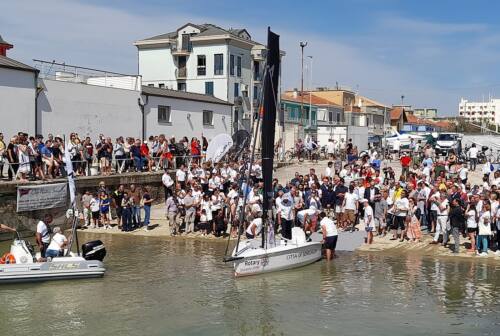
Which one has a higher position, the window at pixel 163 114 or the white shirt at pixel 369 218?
the window at pixel 163 114

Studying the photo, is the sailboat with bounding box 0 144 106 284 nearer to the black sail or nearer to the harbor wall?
the black sail

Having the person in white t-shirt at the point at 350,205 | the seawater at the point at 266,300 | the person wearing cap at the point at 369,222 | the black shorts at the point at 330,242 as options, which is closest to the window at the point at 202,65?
the person in white t-shirt at the point at 350,205

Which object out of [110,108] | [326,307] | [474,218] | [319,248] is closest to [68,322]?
[326,307]

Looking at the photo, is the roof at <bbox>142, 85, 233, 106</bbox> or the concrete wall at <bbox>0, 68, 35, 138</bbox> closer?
the concrete wall at <bbox>0, 68, 35, 138</bbox>

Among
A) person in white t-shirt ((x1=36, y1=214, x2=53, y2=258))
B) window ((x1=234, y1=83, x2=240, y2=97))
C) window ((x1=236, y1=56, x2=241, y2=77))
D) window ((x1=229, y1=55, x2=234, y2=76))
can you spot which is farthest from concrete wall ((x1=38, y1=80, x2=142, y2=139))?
window ((x1=236, y1=56, x2=241, y2=77))

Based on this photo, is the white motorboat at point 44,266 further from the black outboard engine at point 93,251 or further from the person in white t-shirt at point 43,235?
the person in white t-shirt at point 43,235

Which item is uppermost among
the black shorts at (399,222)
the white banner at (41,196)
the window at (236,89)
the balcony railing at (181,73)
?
the balcony railing at (181,73)

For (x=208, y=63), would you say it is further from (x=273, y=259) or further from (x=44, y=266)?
(x=44, y=266)

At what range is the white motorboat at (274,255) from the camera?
18844 millimetres

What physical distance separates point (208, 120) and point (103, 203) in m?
19.8

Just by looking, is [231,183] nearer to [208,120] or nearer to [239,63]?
[208,120]

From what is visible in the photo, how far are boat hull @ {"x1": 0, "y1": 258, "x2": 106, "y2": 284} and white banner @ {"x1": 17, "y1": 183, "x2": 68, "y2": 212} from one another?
888 cm

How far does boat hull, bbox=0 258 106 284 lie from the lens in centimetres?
1786

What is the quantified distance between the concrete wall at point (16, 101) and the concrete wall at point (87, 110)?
89 cm
